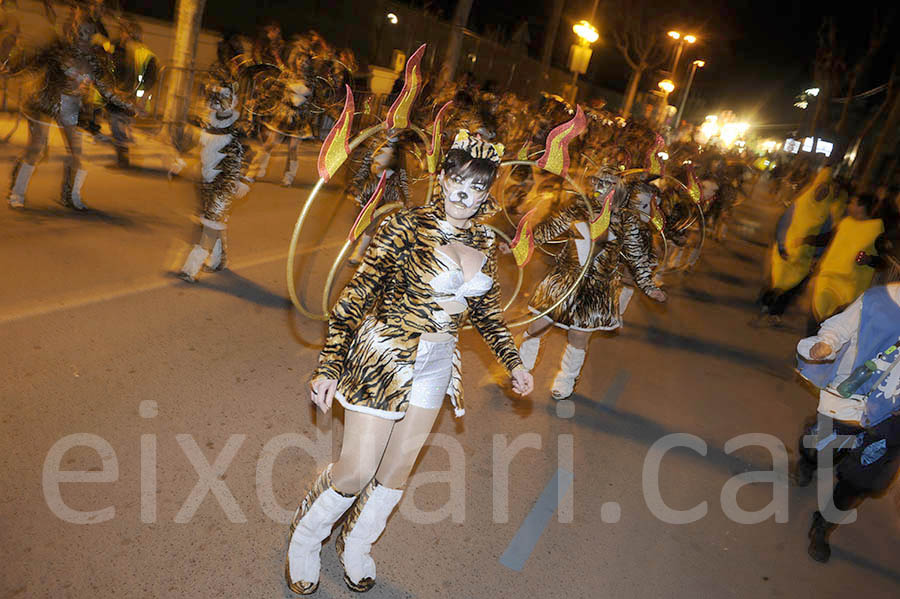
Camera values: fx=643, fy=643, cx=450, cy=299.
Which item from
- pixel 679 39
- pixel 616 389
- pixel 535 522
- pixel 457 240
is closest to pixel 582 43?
pixel 679 39

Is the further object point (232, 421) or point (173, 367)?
point (173, 367)

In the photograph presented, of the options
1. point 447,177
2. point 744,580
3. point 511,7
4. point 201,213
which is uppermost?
point 511,7

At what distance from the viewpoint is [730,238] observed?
1911cm

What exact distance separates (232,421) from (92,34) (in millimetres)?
5081

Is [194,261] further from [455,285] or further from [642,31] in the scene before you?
[642,31]

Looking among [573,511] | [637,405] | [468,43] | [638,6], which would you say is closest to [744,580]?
[573,511]

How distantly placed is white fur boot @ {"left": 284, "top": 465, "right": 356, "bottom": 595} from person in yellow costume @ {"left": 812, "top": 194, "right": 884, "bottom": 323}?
5.93 metres

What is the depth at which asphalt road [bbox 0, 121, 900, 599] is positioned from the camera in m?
3.22

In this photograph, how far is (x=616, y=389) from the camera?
255 inches

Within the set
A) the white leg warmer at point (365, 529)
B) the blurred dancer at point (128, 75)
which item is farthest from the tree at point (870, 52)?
the white leg warmer at point (365, 529)

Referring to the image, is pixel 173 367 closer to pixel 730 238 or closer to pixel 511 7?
pixel 730 238

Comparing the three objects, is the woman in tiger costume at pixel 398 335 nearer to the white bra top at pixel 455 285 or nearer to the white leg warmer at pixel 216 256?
the white bra top at pixel 455 285

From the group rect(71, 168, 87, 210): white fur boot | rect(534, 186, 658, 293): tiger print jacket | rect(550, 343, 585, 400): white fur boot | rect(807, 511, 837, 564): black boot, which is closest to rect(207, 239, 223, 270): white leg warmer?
rect(71, 168, 87, 210): white fur boot

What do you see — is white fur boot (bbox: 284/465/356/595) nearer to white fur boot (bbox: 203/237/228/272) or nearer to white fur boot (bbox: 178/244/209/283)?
white fur boot (bbox: 178/244/209/283)
